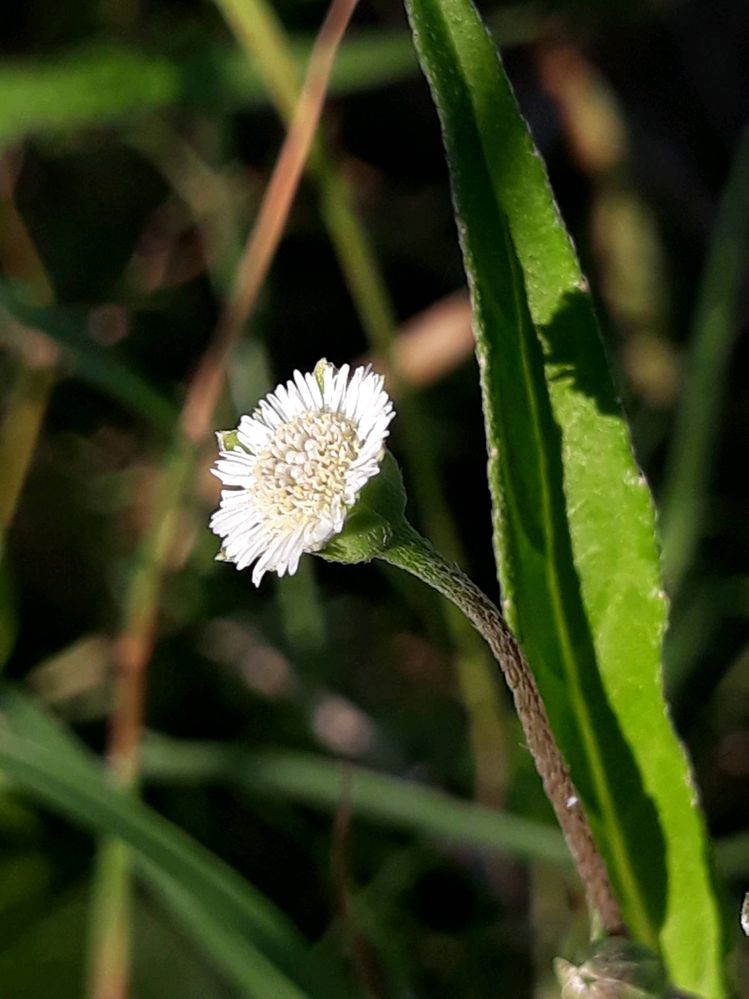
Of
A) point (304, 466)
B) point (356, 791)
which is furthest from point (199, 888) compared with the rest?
point (304, 466)

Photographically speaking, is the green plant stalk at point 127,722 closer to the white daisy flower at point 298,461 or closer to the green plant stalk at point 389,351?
the green plant stalk at point 389,351

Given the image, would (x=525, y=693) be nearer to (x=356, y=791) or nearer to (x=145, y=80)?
(x=356, y=791)

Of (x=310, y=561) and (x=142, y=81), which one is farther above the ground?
(x=142, y=81)

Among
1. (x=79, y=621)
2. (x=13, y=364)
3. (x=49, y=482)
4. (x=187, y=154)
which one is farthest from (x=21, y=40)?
(x=79, y=621)

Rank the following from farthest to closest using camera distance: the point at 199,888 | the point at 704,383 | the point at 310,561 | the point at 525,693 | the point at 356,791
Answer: the point at 310,561 < the point at 704,383 < the point at 356,791 < the point at 199,888 < the point at 525,693

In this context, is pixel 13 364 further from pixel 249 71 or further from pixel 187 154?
pixel 249 71

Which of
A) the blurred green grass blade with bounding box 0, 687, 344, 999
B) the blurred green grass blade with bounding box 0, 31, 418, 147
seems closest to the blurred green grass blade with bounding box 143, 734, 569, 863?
the blurred green grass blade with bounding box 0, 687, 344, 999
